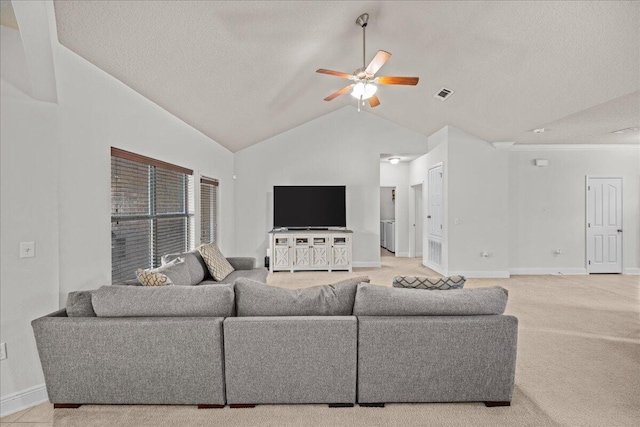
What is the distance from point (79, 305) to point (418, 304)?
83.5 inches

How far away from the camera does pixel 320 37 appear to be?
3.82 metres

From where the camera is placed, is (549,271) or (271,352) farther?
(549,271)

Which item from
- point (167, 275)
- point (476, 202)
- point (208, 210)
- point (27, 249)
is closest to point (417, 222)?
point (476, 202)

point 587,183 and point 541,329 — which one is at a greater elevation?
point 587,183

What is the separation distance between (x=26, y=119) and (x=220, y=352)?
201 centimetres

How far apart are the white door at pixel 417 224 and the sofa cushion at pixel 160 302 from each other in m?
7.51

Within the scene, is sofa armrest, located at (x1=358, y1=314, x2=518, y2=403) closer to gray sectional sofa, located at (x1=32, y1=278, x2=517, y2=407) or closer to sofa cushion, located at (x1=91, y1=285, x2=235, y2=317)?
gray sectional sofa, located at (x1=32, y1=278, x2=517, y2=407)

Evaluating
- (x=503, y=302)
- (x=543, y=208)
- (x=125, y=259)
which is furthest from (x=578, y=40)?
(x=125, y=259)

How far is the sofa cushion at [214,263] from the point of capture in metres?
4.05

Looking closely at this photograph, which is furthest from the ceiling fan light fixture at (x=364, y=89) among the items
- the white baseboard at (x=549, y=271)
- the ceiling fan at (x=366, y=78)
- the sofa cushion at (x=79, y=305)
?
the white baseboard at (x=549, y=271)

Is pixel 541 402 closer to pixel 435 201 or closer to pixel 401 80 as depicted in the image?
pixel 401 80

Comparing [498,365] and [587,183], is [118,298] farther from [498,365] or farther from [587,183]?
[587,183]

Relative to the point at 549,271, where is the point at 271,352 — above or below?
above

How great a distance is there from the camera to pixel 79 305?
2176 millimetres
